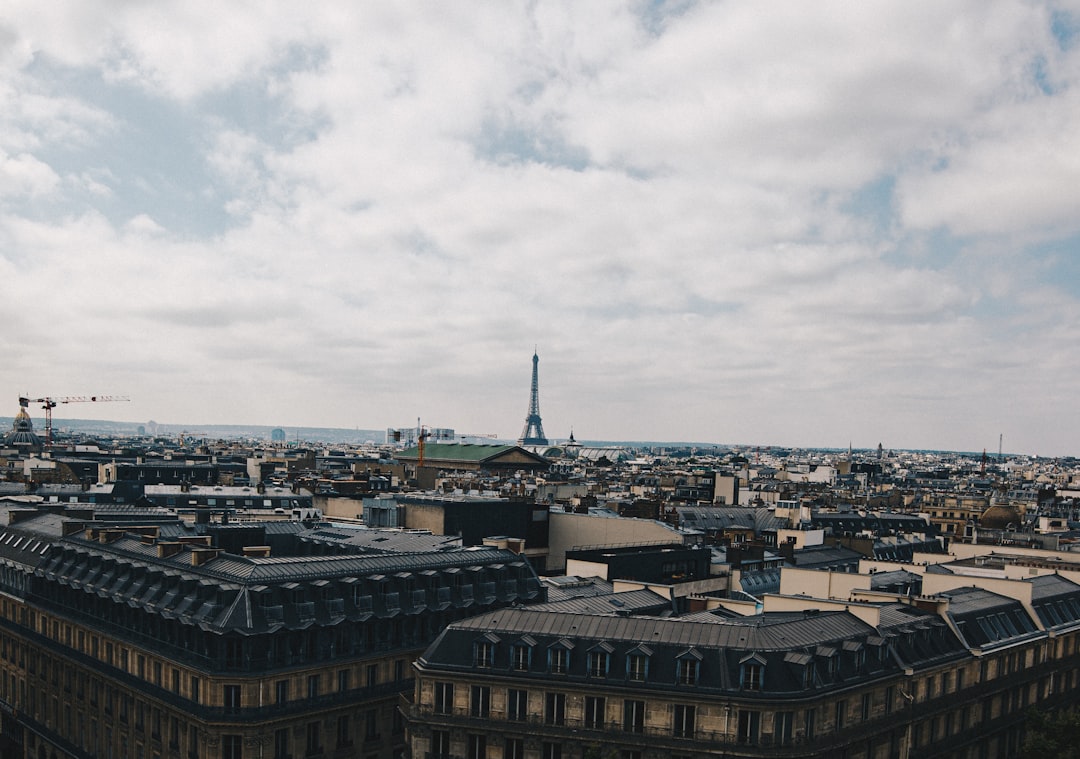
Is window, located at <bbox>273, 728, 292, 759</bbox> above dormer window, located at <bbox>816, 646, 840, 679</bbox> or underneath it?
underneath

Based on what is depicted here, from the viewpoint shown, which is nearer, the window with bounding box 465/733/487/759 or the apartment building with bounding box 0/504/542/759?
the window with bounding box 465/733/487/759

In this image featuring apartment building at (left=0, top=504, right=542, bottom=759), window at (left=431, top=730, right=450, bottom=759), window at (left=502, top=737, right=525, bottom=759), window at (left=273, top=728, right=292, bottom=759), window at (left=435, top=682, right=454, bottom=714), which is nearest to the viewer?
window at (left=502, top=737, right=525, bottom=759)

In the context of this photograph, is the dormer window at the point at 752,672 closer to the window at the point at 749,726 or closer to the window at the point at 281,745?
the window at the point at 749,726

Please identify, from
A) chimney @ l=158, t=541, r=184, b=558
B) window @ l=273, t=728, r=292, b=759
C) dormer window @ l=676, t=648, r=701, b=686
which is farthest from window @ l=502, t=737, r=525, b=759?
chimney @ l=158, t=541, r=184, b=558

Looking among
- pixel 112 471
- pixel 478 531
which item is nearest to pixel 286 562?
pixel 478 531

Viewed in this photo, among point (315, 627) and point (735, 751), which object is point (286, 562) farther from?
point (735, 751)

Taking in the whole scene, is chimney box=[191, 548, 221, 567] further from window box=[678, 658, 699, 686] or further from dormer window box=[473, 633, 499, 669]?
window box=[678, 658, 699, 686]

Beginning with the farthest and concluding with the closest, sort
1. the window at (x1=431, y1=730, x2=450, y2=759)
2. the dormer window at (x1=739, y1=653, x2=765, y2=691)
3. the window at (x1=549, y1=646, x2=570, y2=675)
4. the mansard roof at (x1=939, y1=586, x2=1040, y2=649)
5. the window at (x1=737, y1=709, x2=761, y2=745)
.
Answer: the mansard roof at (x1=939, y1=586, x2=1040, y2=649) → the window at (x1=431, y1=730, x2=450, y2=759) → the window at (x1=549, y1=646, x2=570, y2=675) → the dormer window at (x1=739, y1=653, x2=765, y2=691) → the window at (x1=737, y1=709, x2=761, y2=745)

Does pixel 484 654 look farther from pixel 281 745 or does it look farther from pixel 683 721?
pixel 281 745
